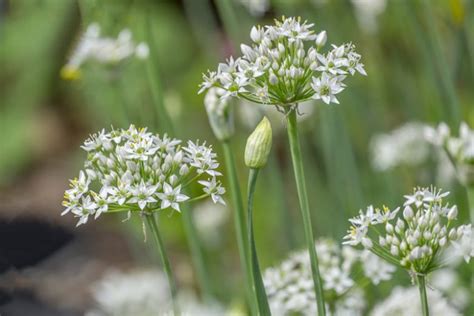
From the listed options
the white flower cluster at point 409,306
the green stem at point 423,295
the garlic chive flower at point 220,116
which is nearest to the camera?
the green stem at point 423,295

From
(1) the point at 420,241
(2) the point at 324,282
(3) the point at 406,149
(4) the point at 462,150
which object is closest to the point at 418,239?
(1) the point at 420,241

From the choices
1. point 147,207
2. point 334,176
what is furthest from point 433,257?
point 334,176

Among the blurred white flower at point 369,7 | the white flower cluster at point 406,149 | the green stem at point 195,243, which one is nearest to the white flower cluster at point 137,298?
the green stem at point 195,243

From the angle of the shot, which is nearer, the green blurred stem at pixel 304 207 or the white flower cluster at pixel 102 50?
the green blurred stem at pixel 304 207

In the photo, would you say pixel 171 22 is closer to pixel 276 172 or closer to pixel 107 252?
pixel 107 252

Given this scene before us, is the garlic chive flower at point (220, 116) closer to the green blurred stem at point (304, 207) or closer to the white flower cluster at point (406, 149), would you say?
the green blurred stem at point (304, 207)

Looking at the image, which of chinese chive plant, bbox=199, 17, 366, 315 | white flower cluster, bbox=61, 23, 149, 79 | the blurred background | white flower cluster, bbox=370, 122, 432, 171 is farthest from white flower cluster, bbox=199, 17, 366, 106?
white flower cluster, bbox=370, 122, 432, 171
